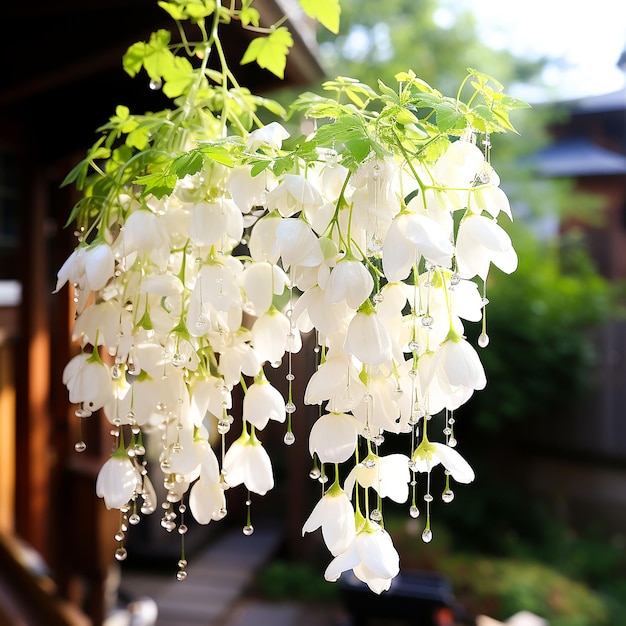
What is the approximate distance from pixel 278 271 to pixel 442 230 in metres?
0.16

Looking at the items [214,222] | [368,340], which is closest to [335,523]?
[368,340]

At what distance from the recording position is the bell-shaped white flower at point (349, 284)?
0.48 meters

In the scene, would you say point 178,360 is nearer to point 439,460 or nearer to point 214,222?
point 214,222

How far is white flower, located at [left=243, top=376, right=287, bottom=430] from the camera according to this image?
591mm

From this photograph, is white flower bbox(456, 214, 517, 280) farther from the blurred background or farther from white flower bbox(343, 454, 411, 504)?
the blurred background

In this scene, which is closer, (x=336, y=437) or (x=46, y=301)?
(x=336, y=437)

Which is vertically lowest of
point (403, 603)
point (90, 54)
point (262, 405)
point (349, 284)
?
point (403, 603)

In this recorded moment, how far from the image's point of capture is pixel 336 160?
548mm

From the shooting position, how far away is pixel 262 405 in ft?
1.95

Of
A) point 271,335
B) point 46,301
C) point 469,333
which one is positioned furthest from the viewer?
point 469,333

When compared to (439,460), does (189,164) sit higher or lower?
higher

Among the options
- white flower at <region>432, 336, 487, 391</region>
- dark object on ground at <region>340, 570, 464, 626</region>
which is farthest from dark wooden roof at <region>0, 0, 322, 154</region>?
dark object on ground at <region>340, 570, 464, 626</region>

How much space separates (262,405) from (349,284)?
17 centimetres

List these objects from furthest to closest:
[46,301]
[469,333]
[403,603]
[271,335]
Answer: [469,333]
[403,603]
[46,301]
[271,335]
